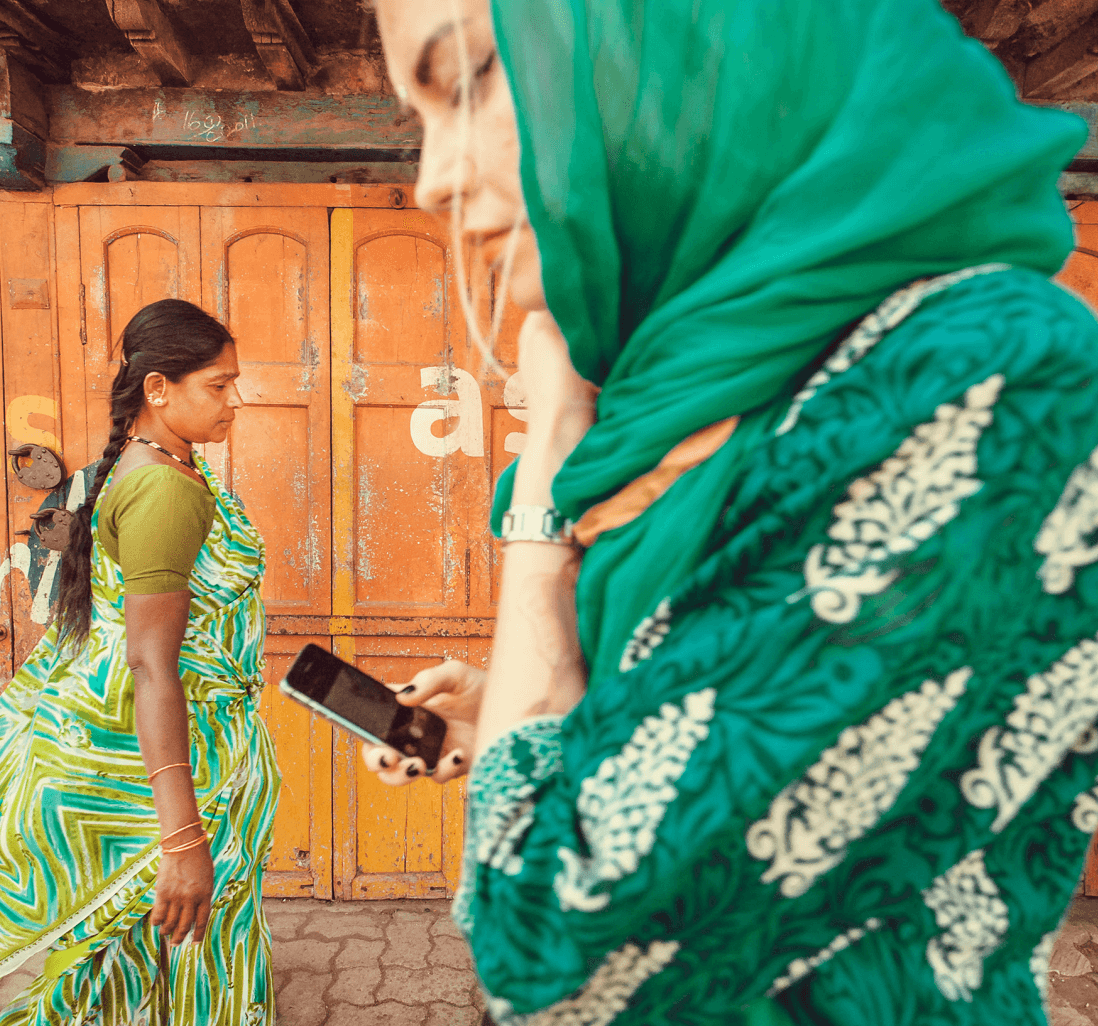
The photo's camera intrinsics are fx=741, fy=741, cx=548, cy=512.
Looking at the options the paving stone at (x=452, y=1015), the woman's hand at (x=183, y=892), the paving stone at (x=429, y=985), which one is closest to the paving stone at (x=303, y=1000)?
the paving stone at (x=429, y=985)

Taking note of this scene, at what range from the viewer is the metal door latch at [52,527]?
2809 millimetres

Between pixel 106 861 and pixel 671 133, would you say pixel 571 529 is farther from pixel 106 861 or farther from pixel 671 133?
pixel 106 861

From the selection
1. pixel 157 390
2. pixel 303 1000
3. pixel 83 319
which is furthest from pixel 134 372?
pixel 303 1000

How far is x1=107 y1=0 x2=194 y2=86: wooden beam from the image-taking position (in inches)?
92.9

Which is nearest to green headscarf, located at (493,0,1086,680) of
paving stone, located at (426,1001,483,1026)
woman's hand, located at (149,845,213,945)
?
woman's hand, located at (149,845,213,945)

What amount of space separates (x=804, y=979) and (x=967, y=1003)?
0.37ft

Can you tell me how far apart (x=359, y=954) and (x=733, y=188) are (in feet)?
9.76

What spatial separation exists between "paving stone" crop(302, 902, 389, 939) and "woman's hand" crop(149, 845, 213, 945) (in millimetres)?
1342

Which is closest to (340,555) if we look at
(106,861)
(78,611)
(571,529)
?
(78,611)

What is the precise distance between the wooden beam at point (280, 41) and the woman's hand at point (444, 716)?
2391 mm

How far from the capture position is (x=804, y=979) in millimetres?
563

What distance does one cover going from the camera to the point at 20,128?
259 cm

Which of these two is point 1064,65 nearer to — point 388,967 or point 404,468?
point 404,468

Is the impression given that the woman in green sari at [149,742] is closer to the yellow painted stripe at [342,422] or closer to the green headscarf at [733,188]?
→ the yellow painted stripe at [342,422]
